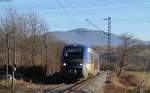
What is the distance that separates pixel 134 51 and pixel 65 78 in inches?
2999

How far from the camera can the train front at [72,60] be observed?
47.0m

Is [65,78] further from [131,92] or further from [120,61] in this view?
[120,61]

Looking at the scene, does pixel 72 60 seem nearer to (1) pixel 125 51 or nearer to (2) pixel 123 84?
(2) pixel 123 84

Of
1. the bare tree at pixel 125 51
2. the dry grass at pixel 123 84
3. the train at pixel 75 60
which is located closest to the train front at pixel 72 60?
the train at pixel 75 60

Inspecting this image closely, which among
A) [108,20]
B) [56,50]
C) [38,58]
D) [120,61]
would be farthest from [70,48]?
[120,61]

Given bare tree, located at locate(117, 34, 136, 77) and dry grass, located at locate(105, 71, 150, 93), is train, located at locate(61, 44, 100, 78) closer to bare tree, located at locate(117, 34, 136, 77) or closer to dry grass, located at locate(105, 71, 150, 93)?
dry grass, located at locate(105, 71, 150, 93)

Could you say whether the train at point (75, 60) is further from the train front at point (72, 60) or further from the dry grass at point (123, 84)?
the dry grass at point (123, 84)

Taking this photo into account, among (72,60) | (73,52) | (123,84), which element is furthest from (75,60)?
(123,84)

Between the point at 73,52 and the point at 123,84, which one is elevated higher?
the point at 73,52

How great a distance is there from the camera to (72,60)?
4738cm

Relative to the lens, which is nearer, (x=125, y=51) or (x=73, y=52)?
(x=73, y=52)

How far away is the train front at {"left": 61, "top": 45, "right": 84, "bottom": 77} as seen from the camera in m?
47.0

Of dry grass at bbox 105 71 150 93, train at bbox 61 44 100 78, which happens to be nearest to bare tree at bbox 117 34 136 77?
dry grass at bbox 105 71 150 93

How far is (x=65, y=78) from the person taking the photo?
5003 centimetres
